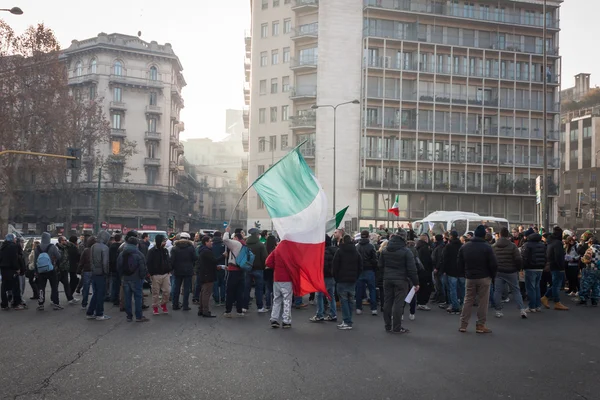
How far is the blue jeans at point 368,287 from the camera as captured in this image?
586 inches

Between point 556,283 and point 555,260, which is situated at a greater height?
point 555,260

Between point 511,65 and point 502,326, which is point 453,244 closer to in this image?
point 502,326

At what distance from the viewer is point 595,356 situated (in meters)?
9.77

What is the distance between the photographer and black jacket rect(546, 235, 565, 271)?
54.0 ft

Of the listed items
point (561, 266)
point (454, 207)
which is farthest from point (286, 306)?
point (454, 207)

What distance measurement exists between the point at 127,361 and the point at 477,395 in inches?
177

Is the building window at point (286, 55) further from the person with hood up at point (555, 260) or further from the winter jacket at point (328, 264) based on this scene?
the winter jacket at point (328, 264)

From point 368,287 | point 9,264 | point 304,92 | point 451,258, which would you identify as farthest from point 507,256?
point 304,92

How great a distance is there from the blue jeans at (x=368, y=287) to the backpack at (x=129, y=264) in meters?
4.78

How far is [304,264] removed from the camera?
1232 centimetres

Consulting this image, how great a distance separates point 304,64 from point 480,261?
172 ft

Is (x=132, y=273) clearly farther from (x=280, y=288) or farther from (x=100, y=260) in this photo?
(x=280, y=288)

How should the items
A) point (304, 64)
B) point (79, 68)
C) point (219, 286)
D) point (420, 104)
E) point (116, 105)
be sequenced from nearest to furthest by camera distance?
point (219, 286) < point (420, 104) < point (304, 64) < point (116, 105) < point (79, 68)

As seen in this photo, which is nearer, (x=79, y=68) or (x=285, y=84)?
(x=285, y=84)
